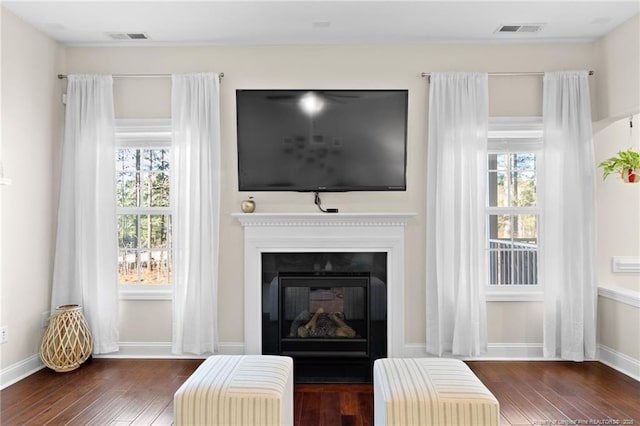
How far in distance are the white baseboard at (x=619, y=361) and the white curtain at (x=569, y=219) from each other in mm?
120

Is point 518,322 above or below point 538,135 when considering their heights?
below

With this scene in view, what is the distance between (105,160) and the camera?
3.97m

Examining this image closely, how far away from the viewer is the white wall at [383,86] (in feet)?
13.2

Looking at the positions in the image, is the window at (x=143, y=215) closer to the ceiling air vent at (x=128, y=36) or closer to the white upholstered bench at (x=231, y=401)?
the ceiling air vent at (x=128, y=36)

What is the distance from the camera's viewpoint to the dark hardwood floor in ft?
9.40

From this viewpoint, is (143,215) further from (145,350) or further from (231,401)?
(231,401)

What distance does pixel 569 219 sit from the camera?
12.8ft

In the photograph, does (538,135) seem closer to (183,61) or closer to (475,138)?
(475,138)

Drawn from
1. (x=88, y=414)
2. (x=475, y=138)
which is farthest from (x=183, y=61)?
(x=88, y=414)

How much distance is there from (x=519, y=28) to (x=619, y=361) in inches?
110

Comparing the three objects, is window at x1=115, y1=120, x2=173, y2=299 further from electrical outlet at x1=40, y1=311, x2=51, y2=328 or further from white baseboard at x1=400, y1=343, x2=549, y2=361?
white baseboard at x1=400, y1=343, x2=549, y2=361

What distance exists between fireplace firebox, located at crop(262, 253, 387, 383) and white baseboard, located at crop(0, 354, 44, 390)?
1.81 metres

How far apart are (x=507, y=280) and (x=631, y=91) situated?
180 cm

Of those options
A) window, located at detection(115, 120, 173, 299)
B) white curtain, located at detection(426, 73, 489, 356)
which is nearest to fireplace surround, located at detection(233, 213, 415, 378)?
white curtain, located at detection(426, 73, 489, 356)
